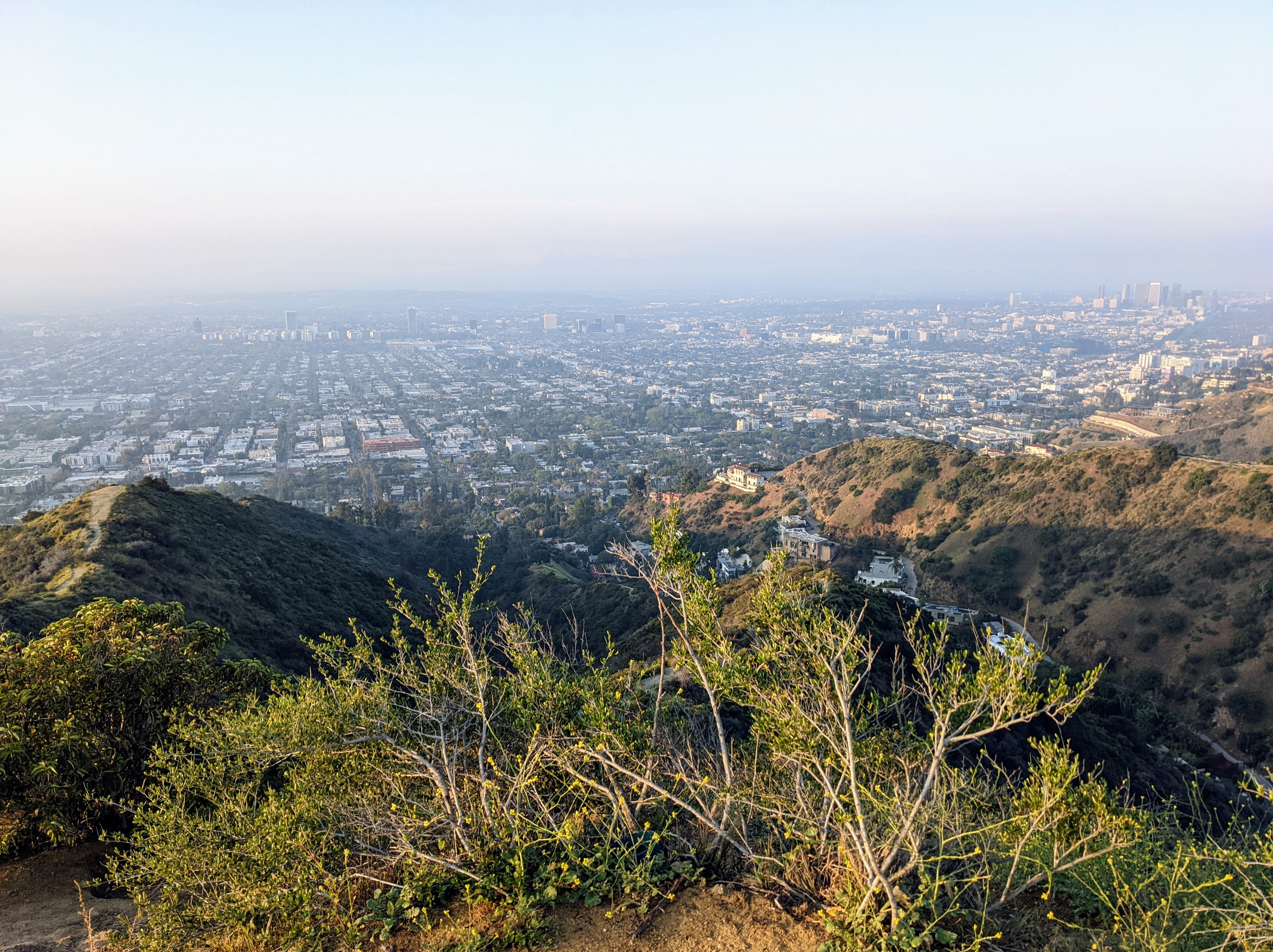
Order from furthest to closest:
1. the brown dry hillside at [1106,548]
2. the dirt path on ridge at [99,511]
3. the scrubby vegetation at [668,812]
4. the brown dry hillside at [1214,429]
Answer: the brown dry hillside at [1214,429] → the brown dry hillside at [1106,548] → the dirt path on ridge at [99,511] → the scrubby vegetation at [668,812]

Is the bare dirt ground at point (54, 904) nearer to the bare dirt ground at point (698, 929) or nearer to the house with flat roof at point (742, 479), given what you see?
the bare dirt ground at point (698, 929)

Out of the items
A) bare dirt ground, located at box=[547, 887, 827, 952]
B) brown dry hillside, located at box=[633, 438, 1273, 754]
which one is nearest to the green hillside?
bare dirt ground, located at box=[547, 887, 827, 952]

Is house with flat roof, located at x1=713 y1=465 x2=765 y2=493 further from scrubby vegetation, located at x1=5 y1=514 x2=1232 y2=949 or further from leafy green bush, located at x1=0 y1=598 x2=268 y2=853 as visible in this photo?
scrubby vegetation, located at x1=5 y1=514 x2=1232 y2=949

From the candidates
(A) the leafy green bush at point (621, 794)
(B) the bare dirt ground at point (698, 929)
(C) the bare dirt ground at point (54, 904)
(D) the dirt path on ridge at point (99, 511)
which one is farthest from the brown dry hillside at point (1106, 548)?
(D) the dirt path on ridge at point (99, 511)

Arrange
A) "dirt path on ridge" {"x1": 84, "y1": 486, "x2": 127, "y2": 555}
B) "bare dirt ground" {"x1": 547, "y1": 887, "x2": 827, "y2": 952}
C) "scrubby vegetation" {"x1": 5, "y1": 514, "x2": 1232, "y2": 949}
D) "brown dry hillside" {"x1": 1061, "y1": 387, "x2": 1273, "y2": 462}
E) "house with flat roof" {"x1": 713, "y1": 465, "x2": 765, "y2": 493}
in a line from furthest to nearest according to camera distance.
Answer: "brown dry hillside" {"x1": 1061, "y1": 387, "x2": 1273, "y2": 462}, "house with flat roof" {"x1": 713, "y1": 465, "x2": 765, "y2": 493}, "dirt path on ridge" {"x1": 84, "y1": 486, "x2": 127, "y2": 555}, "bare dirt ground" {"x1": 547, "y1": 887, "x2": 827, "y2": 952}, "scrubby vegetation" {"x1": 5, "y1": 514, "x2": 1232, "y2": 949}

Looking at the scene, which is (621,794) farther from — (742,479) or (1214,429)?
(1214,429)

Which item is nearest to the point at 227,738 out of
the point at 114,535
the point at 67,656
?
the point at 67,656
